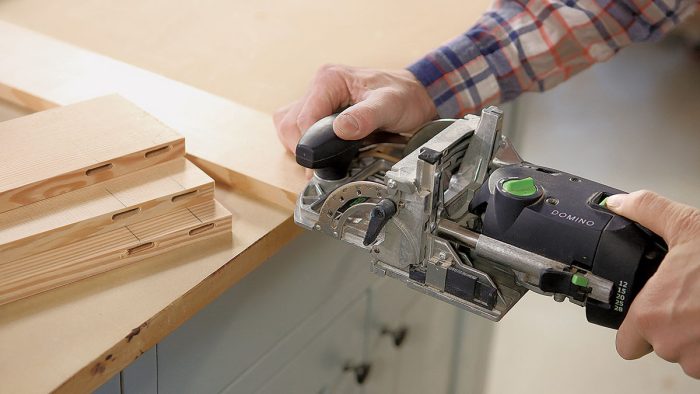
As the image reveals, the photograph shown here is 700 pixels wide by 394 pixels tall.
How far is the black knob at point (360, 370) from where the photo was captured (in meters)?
1.33

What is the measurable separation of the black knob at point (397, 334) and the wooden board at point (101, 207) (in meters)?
0.53

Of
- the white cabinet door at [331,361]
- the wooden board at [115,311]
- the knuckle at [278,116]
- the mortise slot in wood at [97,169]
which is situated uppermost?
the mortise slot in wood at [97,169]

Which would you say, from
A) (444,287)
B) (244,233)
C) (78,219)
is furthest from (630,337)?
A: (78,219)

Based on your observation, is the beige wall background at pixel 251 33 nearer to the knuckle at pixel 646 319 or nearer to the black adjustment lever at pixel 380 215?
the black adjustment lever at pixel 380 215

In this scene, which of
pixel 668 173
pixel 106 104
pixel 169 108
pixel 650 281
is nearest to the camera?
pixel 650 281

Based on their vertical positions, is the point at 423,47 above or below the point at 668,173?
above


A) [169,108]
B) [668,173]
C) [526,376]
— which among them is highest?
[169,108]

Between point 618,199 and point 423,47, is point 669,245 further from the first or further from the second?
point 423,47

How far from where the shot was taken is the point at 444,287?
85 cm

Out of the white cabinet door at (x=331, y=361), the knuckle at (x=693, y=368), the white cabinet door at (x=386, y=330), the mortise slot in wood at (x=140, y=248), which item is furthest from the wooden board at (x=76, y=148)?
the knuckle at (x=693, y=368)

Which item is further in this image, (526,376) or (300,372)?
(526,376)

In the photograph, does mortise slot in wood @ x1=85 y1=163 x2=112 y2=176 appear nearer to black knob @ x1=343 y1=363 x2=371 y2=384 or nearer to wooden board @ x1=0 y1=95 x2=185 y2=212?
wooden board @ x1=0 y1=95 x2=185 y2=212

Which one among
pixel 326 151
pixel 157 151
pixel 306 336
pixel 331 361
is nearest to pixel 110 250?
pixel 157 151

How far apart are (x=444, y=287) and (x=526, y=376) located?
4.97 feet
